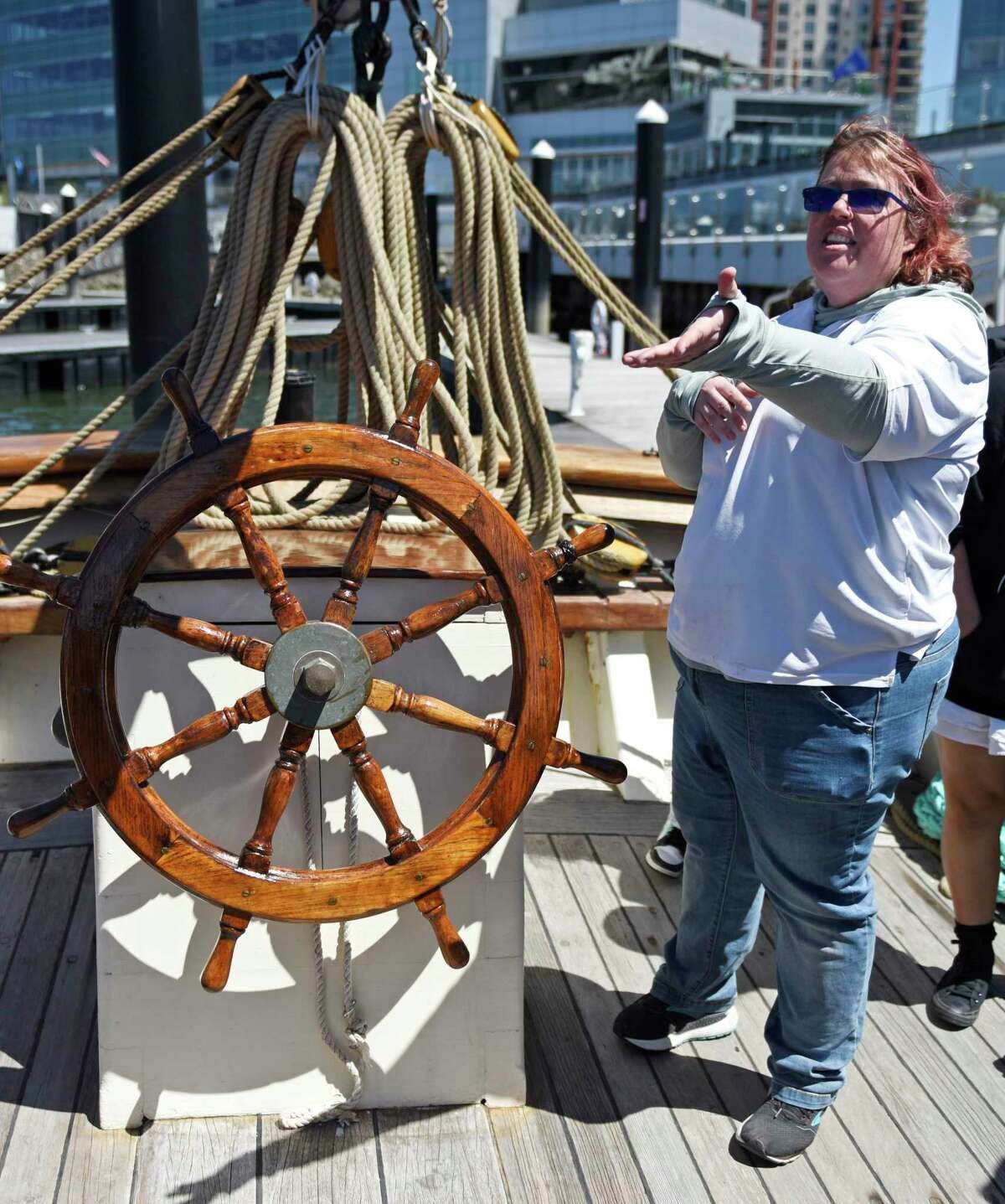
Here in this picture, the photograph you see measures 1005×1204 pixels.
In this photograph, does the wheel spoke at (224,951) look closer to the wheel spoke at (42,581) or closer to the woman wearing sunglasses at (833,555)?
the wheel spoke at (42,581)

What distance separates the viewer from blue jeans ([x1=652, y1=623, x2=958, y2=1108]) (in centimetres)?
147

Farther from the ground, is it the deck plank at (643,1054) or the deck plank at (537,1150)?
the deck plank at (537,1150)

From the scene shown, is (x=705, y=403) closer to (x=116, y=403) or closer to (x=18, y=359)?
(x=116, y=403)

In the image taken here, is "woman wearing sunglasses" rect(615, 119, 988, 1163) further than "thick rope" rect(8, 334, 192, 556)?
No

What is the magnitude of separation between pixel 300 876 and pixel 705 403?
0.73 m

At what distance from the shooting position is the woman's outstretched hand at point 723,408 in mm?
1430

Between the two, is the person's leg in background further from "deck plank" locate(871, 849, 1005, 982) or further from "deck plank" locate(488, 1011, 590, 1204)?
"deck plank" locate(488, 1011, 590, 1204)

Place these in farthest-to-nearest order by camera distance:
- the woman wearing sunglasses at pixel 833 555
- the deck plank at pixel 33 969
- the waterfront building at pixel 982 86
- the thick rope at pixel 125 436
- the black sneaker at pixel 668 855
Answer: the waterfront building at pixel 982 86
the black sneaker at pixel 668 855
the thick rope at pixel 125 436
the deck plank at pixel 33 969
the woman wearing sunglasses at pixel 833 555

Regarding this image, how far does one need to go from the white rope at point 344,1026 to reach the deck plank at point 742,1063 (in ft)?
1.53

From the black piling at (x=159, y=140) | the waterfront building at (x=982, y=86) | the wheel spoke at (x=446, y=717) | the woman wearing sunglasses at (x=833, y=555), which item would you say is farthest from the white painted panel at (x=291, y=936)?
the waterfront building at (x=982, y=86)

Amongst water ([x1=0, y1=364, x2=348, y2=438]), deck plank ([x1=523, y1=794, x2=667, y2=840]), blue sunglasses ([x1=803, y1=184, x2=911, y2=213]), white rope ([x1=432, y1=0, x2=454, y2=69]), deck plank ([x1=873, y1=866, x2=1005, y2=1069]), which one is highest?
white rope ([x1=432, y1=0, x2=454, y2=69])

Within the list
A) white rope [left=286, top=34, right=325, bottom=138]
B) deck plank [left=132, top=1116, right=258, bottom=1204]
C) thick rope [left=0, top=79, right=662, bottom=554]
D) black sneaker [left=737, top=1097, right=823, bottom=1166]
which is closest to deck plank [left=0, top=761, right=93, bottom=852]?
thick rope [left=0, top=79, right=662, bottom=554]

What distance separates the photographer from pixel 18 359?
516 inches

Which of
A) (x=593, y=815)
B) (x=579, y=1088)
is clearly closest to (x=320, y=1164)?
(x=579, y=1088)
